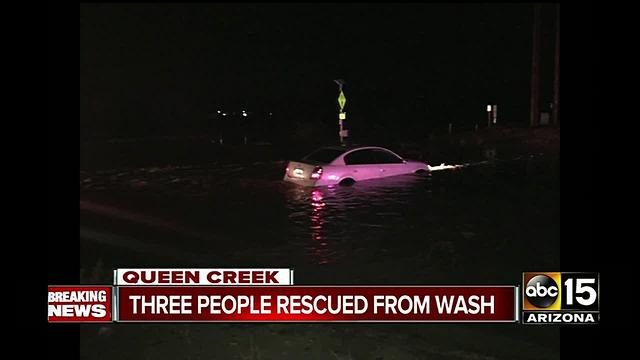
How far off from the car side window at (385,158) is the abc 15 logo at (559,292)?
44.9 ft

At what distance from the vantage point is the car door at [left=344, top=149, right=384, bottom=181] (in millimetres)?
19156

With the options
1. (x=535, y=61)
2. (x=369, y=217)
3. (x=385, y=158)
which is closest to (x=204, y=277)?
(x=369, y=217)

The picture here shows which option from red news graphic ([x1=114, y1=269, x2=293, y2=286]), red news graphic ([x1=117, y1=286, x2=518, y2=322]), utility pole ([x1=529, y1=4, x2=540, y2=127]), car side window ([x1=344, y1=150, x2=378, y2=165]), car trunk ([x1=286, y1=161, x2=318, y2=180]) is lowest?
red news graphic ([x1=117, y1=286, x2=518, y2=322])

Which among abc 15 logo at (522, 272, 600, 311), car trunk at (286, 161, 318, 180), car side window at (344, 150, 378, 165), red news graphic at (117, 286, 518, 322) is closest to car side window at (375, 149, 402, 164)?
car side window at (344, 150, 378, 165)

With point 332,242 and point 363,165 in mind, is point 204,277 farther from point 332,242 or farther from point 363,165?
point 363,165

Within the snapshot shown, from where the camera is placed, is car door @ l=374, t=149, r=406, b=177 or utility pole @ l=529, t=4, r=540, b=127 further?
utility pole @ l=529, t=4, r=540, b=127

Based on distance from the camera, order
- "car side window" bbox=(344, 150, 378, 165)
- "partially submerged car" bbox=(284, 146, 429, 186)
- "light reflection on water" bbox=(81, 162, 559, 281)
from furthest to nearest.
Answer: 1. "car side window" bbox=(344, 150, 378, 165)
2. "partially submerged car" bbox=(284, 146, 429, 186)
3. "light reflection on water" bbox=(81, 162, 559, 281)

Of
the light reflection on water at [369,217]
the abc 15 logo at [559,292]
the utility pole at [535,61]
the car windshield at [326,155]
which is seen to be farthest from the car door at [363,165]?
the utility pole at [535,61]

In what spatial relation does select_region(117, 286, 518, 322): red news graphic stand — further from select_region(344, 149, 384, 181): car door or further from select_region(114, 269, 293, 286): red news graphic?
select_region(344, 149, 384, 181): car door

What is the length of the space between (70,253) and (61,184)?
3.32ft

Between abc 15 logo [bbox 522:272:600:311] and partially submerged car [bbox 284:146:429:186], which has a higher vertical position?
partially submerged car [bbox 284:146:429:186]

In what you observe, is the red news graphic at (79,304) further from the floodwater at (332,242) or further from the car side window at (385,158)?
the car side window at (385,158)

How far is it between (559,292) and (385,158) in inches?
550

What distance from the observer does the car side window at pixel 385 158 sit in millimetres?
20016
